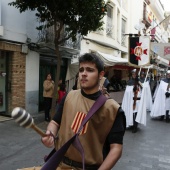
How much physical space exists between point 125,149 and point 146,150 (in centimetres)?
48

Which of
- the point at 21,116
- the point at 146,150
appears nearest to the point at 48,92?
the point at 146,150

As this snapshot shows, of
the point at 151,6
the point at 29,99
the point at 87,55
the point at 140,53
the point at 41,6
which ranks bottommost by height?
the point at 29,99

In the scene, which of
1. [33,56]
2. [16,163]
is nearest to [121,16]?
[33,56]

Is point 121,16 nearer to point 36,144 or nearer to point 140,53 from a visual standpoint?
point 140,53

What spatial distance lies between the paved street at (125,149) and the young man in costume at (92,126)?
10.7 ft

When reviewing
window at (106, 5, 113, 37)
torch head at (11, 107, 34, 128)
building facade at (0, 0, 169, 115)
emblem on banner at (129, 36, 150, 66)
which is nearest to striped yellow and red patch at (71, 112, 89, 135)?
torch head at (11, 107, 34, 128)

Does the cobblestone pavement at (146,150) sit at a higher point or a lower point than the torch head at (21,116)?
lower

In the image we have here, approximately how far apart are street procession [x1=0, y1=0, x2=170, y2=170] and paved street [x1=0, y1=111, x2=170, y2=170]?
0.06 feet

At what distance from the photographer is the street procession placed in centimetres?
204

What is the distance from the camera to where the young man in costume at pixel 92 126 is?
203 centimetres

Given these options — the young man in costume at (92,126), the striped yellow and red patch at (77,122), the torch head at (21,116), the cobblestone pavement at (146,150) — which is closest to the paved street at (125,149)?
the cobblestone pavement at (146,150)

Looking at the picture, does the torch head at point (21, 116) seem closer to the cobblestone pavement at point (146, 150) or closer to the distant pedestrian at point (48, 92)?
the cobblestone pavement at point (146, 150)

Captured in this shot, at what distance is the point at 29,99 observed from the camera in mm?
10344

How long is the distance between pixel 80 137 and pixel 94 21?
23.9 ft
